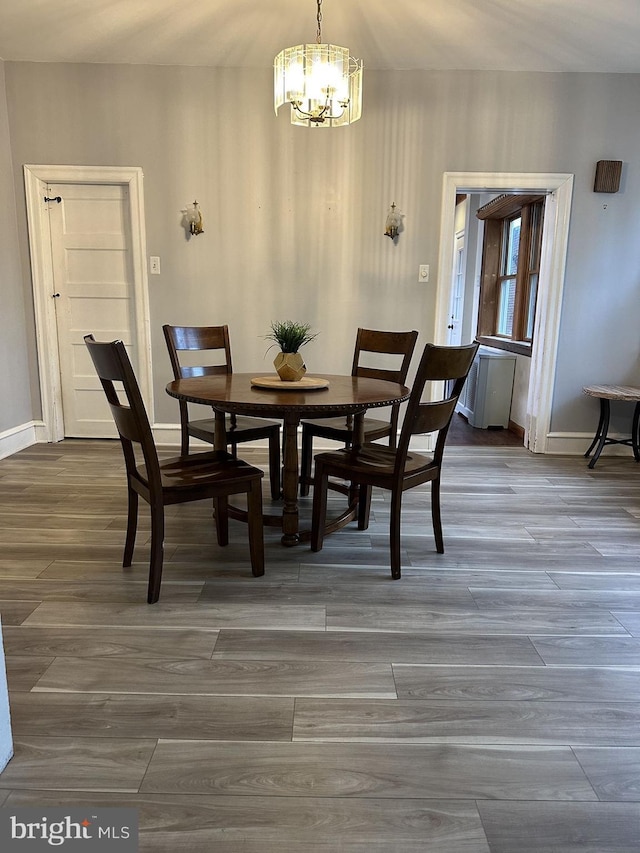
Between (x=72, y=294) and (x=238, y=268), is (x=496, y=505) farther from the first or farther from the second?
(x=72, y=294)

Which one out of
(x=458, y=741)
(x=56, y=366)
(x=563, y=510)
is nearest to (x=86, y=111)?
(x=56, y=366)

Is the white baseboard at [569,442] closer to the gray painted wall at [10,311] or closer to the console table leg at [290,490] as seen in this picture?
the console table leg at [290,490]

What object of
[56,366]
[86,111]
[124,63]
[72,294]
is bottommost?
[56,366]

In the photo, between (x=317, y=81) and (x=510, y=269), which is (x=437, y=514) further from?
(x=510, y=269)

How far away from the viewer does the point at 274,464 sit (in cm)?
311

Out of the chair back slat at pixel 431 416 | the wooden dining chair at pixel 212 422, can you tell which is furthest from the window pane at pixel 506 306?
the chair back slat at pixel 431 416

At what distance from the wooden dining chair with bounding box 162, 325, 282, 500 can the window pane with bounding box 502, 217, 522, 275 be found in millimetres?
4157

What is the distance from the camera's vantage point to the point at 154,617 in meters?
1.97

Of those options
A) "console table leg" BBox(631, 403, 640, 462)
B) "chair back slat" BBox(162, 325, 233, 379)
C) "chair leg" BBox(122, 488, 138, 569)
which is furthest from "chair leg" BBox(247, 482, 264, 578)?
"console table leg" BBox(631, 403, 640, 462)

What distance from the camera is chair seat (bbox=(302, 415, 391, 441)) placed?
9.63 feet

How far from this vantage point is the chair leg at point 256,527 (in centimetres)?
219

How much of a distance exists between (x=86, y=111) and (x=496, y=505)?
394 cm

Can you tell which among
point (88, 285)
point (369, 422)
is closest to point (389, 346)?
point (369, 422)

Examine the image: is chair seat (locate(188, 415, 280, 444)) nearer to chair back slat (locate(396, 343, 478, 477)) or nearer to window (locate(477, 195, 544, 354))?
chair back slat (locate(396, 343, 478, 477))
